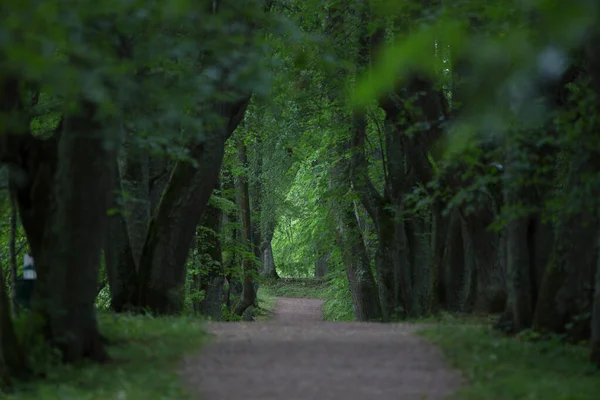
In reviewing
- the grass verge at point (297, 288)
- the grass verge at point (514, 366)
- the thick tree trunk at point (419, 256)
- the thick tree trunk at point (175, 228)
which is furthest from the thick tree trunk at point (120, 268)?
the grass verge at point (297, 288)

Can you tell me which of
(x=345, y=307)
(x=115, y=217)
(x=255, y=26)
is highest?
(x=255, y=26)

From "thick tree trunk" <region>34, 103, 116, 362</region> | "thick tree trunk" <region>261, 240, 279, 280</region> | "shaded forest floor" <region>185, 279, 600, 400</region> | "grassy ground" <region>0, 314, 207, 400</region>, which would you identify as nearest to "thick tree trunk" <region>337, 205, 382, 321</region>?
"shaded forest floor" <region>185, 279, 600, 400</region>

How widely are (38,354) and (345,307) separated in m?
22.9

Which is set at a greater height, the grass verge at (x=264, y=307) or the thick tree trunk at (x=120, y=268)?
the thick tree trunk at (x=120, y=268)

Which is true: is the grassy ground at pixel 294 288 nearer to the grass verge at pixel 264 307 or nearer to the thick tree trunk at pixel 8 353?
the grass verge at pixel 264 307

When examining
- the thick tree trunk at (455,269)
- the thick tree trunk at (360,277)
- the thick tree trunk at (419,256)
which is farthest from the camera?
the thick tree trunk at (360,277)

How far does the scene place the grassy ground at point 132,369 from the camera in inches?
349

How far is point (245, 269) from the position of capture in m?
31.8

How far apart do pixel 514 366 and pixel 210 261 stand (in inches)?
637

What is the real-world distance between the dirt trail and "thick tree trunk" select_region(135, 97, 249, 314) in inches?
81.5

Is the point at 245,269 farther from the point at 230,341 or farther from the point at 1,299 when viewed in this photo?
the point at 1,299

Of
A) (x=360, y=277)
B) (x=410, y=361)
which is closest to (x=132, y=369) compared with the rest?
(x=410, y=361)

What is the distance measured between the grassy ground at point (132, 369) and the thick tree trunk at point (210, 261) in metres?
12.2

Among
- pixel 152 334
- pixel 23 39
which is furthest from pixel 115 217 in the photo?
pixel 23 39
